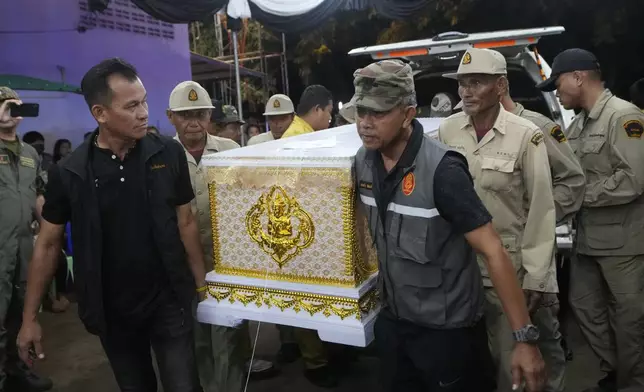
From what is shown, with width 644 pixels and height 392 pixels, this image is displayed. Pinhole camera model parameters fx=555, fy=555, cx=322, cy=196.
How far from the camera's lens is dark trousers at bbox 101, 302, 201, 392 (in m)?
2.27

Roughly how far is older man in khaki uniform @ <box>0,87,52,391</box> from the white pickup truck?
239 centimetres

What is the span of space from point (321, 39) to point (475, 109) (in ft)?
36.6

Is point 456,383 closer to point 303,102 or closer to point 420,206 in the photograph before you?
point 420,206

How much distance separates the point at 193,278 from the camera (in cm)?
242

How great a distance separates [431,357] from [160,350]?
1.14 m

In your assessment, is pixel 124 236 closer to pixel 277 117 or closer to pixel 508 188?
pixel 508 188

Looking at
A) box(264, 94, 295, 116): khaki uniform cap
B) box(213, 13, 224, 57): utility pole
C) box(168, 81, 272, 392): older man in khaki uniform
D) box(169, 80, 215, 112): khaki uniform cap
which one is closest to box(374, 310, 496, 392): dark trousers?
box(168, 81, 272, 392): older man in khaki uniform

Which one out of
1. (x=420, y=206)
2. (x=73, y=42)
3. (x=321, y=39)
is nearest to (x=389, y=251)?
(x=420, y=206)

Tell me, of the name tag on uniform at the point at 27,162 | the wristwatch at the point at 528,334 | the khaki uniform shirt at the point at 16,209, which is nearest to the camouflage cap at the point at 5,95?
the khaki uniform shirt at the point at 16,209

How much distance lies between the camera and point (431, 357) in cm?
190

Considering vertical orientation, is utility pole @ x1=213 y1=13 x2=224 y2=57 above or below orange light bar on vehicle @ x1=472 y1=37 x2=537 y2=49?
above

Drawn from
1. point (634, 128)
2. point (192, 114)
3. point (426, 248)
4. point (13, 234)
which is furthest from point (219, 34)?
point (426, 248)

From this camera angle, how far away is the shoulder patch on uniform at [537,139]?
7.54 feet

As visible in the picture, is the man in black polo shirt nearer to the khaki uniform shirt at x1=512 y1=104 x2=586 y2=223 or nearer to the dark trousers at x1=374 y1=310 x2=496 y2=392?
the dark trousers at x1=374 y1=310 x2=496 y2=392
